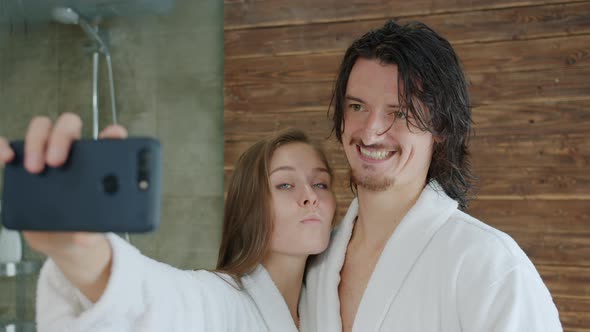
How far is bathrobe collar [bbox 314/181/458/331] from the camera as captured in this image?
1.16 meters

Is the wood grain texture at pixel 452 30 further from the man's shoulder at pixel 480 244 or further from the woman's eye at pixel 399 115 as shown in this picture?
the man's shoulder at pixel 480 244

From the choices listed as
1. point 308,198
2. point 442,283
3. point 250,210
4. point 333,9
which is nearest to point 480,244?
point 442,283

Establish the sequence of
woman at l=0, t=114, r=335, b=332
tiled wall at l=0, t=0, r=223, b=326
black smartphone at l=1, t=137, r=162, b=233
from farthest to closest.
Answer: tiled wall at l=0, t=0, r=223, b=326 → woman at l=0, t=114, r=335, b=332 → black smartphone at l=1, t=137, r=162, b=233

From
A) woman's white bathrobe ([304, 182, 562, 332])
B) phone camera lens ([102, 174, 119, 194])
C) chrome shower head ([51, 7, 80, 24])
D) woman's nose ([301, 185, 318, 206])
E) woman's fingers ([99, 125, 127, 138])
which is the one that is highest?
chrome shower head ([51, 7, 80, 24])

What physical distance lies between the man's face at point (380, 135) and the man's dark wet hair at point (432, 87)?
0.07 ft

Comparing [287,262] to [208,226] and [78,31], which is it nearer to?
[208,226]

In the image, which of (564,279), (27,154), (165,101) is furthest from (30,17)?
(564,279)

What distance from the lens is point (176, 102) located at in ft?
8.27

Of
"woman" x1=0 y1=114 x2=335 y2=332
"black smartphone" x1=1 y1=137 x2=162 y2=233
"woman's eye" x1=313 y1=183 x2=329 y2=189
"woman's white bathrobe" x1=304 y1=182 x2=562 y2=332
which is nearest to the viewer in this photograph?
"black smartphone" x1=1 y1=137 x2=162 y2=233

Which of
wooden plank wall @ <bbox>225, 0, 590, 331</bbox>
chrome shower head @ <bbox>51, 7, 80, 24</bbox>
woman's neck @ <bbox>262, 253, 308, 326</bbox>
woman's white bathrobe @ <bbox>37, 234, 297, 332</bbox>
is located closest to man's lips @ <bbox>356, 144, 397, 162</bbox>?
woman's neck @ <bbox>262, 253, 308, 326</bbox>

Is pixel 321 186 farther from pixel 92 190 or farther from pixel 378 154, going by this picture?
pixel 92 190

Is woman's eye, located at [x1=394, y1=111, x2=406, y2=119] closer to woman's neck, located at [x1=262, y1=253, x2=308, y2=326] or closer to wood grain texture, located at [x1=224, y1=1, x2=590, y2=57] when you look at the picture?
woman's neck, located at [x1=262, y1=253, x2=308, y2=326]

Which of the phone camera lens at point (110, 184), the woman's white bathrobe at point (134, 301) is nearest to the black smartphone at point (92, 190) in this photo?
the phone camera lens at point (110, 184)

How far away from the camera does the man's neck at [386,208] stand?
51.0 inches
